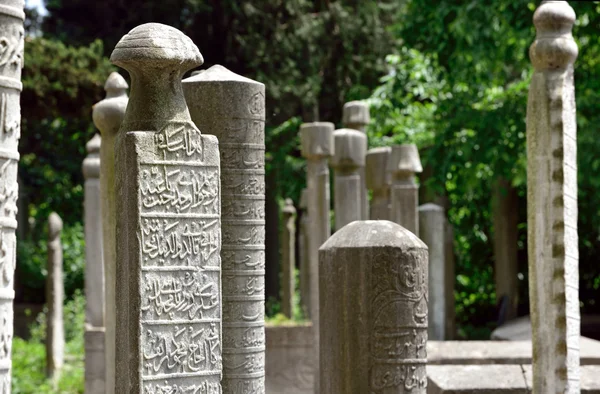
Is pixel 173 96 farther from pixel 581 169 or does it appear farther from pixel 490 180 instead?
pixel 490 180

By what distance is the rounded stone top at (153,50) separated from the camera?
6.23 meters

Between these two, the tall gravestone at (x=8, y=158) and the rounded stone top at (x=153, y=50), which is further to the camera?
the rounded stone top at (x=153, y=50)

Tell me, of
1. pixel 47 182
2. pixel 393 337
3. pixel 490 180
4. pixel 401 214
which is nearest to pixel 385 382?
pixel 393 337

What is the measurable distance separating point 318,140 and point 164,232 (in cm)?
708

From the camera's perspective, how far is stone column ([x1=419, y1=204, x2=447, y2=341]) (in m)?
15.3

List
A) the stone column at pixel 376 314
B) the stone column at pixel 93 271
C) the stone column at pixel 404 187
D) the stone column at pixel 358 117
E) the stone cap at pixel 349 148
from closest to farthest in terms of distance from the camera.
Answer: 1. the stone column at pixel 376 314
2. the stone column at pixel 93 271
3. the stone column at pixel 404 187
4. the stone cap at pixel 349 148
5. the stone column at pixel 358 117

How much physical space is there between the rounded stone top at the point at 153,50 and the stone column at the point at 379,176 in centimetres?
785

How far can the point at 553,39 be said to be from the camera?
8.34 metres

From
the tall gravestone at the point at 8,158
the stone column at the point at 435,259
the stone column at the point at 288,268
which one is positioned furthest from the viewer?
the stone column at the point at 288,268

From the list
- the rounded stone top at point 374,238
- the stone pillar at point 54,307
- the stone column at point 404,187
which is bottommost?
the stone pillar at point 54,307

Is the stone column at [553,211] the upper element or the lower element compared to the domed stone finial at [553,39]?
lower

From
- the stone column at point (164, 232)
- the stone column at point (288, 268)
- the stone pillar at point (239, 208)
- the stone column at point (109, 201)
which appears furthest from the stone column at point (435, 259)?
the stone column at point (164, 232)

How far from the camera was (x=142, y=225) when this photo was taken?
6.14m

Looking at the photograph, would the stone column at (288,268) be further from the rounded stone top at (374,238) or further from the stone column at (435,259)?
the rounded stone top at (374,238)
